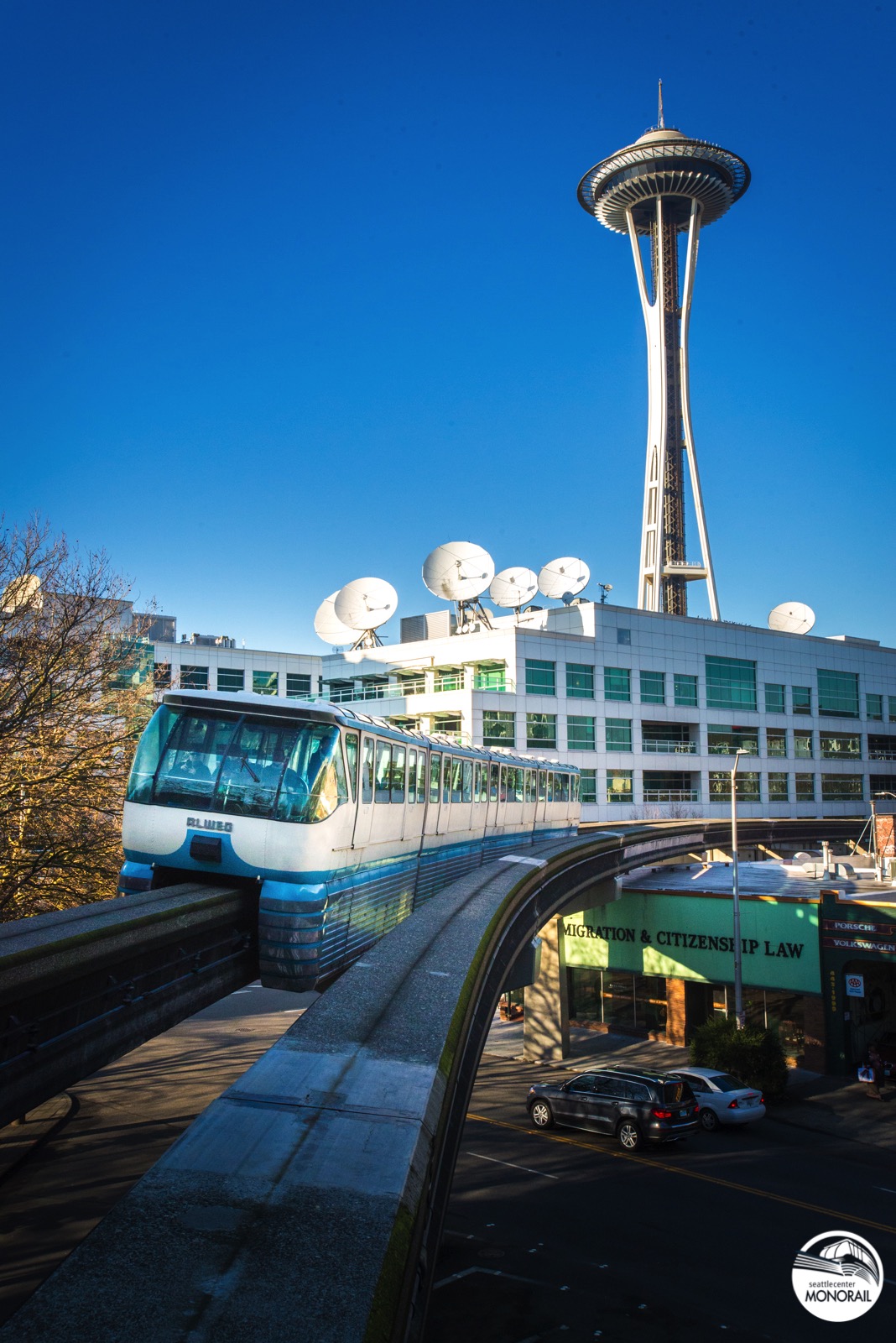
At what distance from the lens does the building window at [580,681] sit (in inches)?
2309

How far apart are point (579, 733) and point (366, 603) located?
15.9 metres

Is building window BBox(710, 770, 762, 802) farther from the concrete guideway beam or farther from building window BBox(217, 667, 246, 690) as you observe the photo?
the concrete guideway beam

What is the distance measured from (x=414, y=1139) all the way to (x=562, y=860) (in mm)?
18593

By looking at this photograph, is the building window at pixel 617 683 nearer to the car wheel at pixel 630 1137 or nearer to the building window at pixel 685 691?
the building window at pixel 685 691

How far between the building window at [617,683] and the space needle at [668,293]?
74.5ft

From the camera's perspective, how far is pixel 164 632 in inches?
3118

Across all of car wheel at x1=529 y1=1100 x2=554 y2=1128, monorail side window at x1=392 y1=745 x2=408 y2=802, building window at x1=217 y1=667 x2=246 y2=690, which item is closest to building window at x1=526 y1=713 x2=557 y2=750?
building window at x1=217 y1=667 x2=246 y2=690

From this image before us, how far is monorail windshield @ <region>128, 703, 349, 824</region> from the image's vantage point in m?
12.2

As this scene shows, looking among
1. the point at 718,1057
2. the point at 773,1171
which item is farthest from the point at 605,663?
the point at 773,1171

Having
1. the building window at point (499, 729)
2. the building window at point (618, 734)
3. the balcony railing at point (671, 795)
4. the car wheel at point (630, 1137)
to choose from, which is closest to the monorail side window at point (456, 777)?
the car wheel at point (630, 1137)

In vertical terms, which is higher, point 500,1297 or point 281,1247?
point 281,1247

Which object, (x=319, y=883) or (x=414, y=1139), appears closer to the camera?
(x=414, y=1139)

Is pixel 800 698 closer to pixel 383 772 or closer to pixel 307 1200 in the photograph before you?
pixel 383 772

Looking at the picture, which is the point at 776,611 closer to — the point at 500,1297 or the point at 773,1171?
the point at 773,1171
